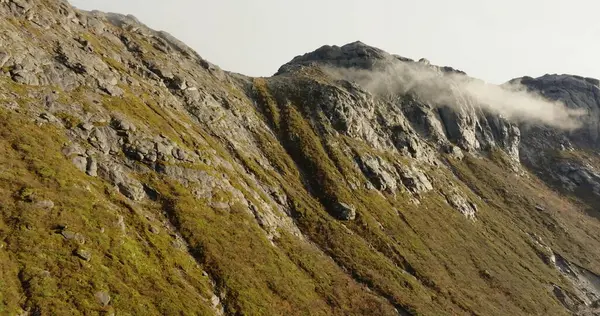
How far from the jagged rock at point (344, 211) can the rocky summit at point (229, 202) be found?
0.34 m

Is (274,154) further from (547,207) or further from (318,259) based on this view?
(547,207)

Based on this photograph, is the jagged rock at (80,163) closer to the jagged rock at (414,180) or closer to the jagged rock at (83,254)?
the jagged rock at (83,254)

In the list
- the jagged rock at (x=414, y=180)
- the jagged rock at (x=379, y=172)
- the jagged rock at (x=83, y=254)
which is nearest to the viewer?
the jagged rock at (x=83, y=254)

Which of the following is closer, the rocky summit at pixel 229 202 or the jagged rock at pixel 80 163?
the rocky summit at pixel 229 202

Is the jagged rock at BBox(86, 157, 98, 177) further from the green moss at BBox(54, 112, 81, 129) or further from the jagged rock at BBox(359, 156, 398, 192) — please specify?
the jagged rock at BBox(359, 156, 398, 192)

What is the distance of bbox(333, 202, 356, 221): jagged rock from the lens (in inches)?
3767

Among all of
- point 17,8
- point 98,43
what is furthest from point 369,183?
point 17,8

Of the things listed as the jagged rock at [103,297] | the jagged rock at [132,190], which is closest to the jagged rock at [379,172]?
the jagged rock at [132,190]

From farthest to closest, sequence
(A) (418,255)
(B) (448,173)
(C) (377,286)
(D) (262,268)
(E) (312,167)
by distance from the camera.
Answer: (B) (448,173) → (E) (312,167) → (A) (418,255) → (C) (377,286) → (D) (262,268)

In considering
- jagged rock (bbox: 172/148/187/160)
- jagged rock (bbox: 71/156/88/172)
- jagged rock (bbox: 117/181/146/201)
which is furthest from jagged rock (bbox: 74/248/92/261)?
jagged rock (bbox: 172/148/187/160)

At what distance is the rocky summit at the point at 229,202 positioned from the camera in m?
46.2

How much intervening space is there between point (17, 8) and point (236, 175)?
192 ft

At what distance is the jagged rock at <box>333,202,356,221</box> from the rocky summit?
34 centimetres

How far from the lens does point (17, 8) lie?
85.4m
